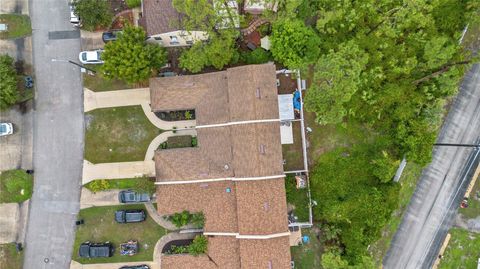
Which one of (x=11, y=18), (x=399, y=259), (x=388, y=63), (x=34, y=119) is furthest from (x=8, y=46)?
(x=399, y=259)

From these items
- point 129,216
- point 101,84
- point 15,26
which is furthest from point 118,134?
point 15,26

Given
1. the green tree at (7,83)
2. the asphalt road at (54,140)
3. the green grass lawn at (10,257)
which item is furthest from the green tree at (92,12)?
the green grass lawn at (10,257)

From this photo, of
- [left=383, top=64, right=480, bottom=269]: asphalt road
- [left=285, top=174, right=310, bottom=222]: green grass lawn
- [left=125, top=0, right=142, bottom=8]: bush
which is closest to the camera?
[left=285, top=174, right=310, bottom=222]: green grass lawn

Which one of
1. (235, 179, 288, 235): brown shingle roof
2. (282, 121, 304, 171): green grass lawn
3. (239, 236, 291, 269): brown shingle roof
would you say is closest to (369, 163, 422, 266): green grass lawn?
(239, 236, 291, 269): brown shingle roof

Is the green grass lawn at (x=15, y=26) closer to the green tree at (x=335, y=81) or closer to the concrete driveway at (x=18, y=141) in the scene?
the concrete driveway at (x=18, y=141)

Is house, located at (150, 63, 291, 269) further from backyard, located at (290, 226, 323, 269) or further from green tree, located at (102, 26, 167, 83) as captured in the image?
backyard, located at (290, 226, 323, 269)

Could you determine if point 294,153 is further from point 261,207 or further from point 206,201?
point 206,201
